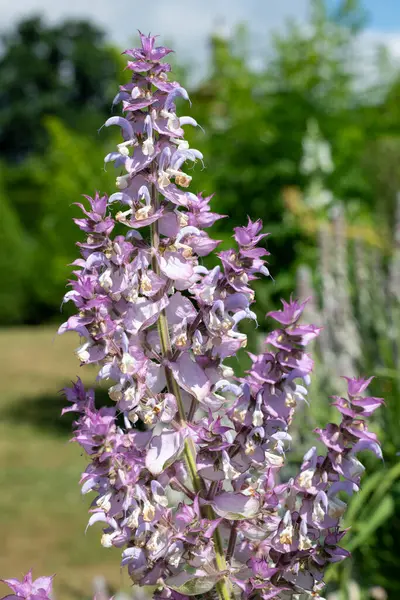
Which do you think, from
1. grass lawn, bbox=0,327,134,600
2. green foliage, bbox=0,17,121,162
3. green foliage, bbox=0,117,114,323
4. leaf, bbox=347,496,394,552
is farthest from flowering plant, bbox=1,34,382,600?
green foliage, bbox=0,17,121,162

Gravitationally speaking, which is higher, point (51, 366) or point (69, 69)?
point (69, 69)

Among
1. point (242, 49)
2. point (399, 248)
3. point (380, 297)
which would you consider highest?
point (242, 49)

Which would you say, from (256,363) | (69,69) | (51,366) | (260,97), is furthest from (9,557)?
(69,69)

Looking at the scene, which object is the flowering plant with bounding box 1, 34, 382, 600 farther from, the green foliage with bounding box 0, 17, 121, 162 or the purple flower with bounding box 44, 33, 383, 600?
the green foliage with bounding box 0, 17, 121, 162

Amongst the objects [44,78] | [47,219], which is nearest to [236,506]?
[47,219]

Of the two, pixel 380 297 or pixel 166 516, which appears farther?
pixel 380 297

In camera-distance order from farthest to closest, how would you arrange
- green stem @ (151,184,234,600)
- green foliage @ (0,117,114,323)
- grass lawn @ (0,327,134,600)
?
green foliage @ (0,117,114,323)
grass lawn @ (0,327,134,600)
green stem @ (151,184,234,600)

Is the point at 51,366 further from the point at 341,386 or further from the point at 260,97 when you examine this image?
the point at 341,386
